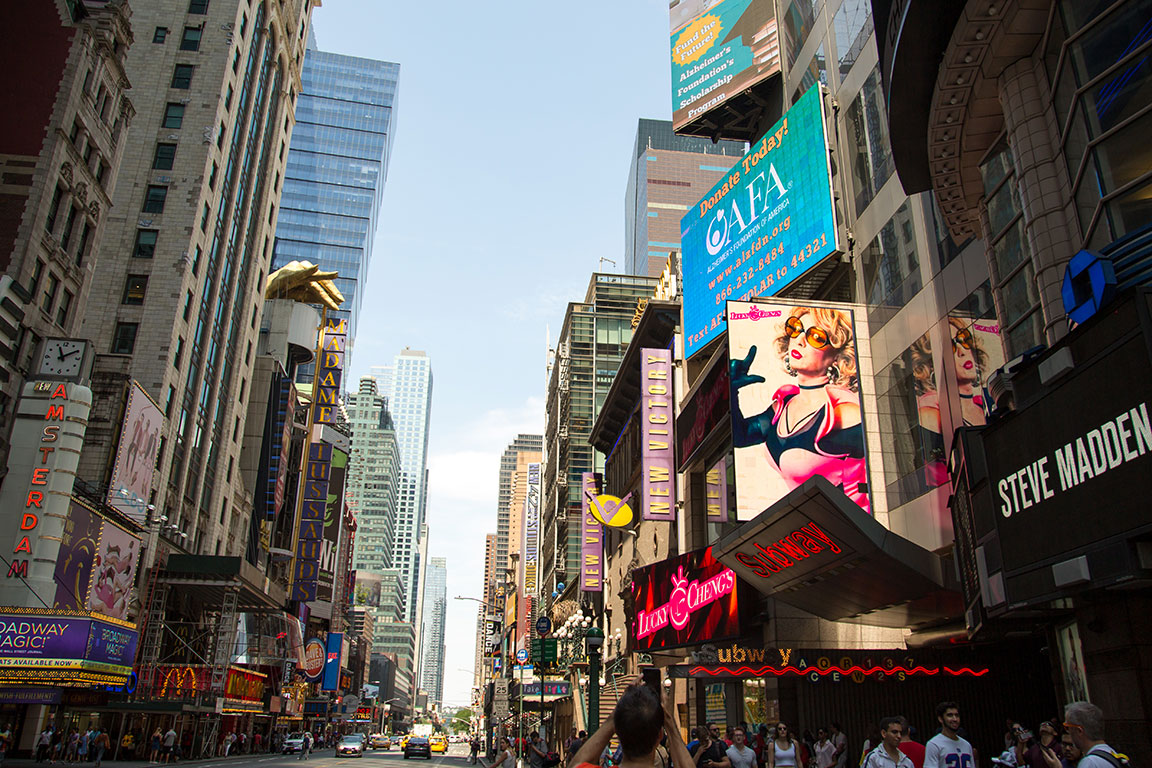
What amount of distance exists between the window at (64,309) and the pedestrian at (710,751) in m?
35.2

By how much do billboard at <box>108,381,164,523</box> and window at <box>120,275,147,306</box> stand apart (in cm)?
A: 833

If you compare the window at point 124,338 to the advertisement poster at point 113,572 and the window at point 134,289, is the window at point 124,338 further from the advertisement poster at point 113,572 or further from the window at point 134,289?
the advertisement poster at point 113,572

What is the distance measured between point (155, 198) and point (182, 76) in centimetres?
988

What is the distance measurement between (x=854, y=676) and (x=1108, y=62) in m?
17.3

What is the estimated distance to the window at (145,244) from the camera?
5159 centimetres

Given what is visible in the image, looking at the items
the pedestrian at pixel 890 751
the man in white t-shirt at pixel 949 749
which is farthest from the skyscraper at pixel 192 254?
the man in white t-shirt at pixel 949 749

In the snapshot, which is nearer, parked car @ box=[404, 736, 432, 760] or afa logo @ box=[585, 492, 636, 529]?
afa logo @ box=[585, 492, 636, 529]

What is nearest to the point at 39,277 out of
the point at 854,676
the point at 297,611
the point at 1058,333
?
the point at 854,676

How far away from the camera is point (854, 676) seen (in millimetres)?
23469

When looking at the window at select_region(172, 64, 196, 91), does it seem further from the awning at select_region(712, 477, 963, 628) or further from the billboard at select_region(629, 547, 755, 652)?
the awning at select_region(712, 477, 963, 628)

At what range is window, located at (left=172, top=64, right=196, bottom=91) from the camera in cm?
5672

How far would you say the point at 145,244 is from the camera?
5197 cm

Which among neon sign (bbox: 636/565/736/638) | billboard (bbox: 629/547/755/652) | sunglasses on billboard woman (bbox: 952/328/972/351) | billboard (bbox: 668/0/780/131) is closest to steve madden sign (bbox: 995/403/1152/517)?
sunglasses on billboard woman (bbox: 952/328/972/351)

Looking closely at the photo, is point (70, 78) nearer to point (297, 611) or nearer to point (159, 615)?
point (159, 615)
